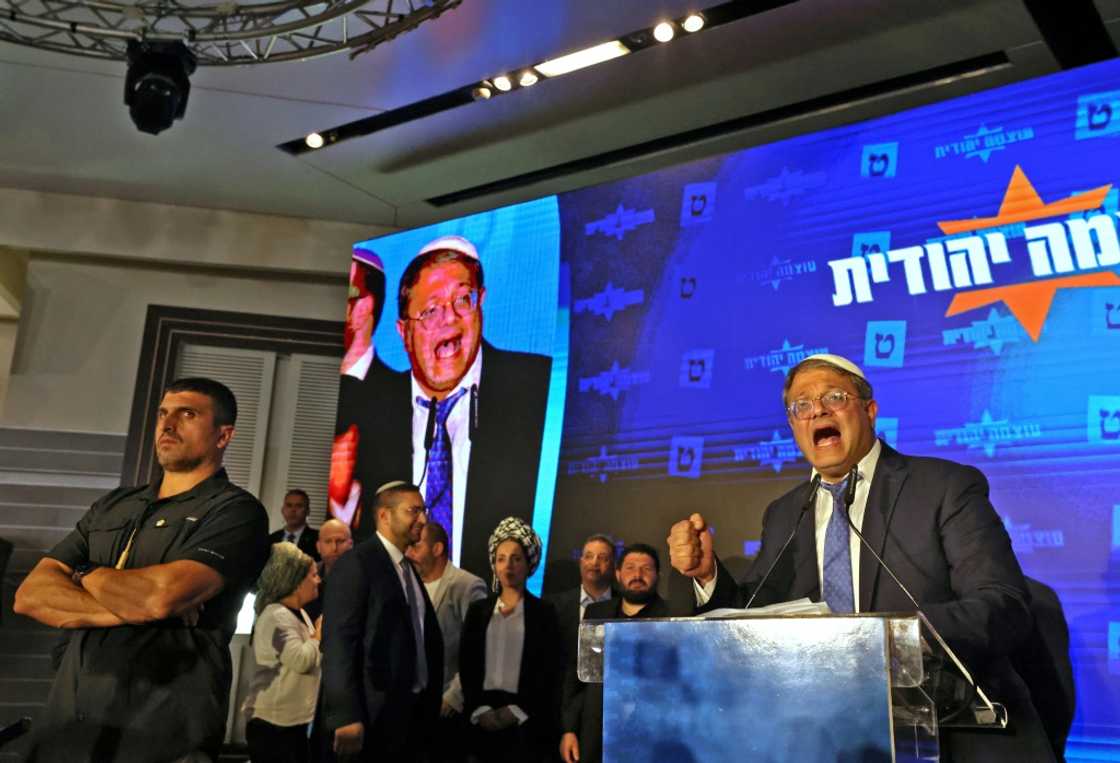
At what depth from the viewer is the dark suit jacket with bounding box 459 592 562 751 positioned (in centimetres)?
480

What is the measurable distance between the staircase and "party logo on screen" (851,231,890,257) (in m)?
4.78

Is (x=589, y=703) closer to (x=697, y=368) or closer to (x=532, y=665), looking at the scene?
(x=532, y=665)

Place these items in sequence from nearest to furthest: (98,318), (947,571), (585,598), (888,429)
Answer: (947,571) → (888,429) → (585,598) → (98,318)

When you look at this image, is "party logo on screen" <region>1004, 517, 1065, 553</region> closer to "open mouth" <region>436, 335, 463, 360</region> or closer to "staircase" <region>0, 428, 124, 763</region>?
"open mouth" <region>436, 335, 463, 360</region>

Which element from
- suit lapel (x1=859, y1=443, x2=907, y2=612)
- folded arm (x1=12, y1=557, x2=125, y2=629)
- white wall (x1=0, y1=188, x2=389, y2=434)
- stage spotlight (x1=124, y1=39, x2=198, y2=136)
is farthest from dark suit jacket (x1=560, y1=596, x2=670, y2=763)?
white wall (x1=0, y1=188, x2=389, y2=434)

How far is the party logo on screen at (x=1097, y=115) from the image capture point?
4.05m

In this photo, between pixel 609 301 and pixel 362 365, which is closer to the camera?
pixel 609 301

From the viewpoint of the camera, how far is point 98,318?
721cm

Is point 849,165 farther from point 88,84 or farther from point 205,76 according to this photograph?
point 88,84

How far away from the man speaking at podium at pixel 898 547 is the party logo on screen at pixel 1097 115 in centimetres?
195

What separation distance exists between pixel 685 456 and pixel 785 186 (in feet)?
4.17

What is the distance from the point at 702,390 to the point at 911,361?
38.2 inches

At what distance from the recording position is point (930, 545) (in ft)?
8.41

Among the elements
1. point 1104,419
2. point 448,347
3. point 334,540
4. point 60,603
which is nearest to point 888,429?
point 1104,419
